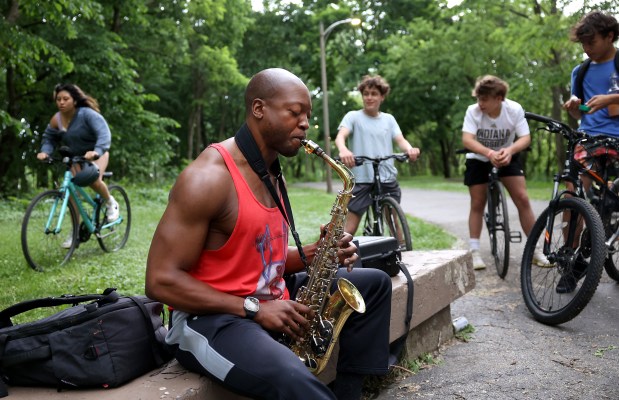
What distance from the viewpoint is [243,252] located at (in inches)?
90.0

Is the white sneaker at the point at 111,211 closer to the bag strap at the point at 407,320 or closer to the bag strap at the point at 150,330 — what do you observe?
the bag strap at the point at 407,320

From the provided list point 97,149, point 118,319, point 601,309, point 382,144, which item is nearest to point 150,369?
point 118,319

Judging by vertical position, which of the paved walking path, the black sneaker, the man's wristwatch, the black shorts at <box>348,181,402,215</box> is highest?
the black shorts at <box>348,181,402,215</box>

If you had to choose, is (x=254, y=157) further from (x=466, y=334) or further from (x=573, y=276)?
(x=573, y=276)

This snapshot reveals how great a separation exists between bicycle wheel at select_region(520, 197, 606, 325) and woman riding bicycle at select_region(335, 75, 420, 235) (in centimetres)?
159

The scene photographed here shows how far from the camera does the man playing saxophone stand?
2037 millimetres

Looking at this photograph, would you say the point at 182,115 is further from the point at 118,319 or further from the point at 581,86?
the point at 118,319

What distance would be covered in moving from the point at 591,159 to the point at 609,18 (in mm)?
1067

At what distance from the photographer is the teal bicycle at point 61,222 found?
5.98 metres

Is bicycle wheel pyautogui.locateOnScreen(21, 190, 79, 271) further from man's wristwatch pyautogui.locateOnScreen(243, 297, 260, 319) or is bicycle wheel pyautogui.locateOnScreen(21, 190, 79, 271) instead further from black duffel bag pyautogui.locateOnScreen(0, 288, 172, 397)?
man's wristwatch pyautogui.locateOnScreen(243, 297, 260, 319)

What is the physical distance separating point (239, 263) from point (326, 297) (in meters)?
0.55

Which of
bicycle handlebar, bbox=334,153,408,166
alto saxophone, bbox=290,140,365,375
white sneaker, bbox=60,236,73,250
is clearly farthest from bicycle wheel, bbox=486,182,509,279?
white sneaker, bbox=60,236,73,250

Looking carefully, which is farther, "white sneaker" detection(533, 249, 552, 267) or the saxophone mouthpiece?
"white sneaker" detection(533, 249, 552, 267)

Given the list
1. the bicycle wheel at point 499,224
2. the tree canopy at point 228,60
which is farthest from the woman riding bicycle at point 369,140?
the bicycle wheel at point 499,224
